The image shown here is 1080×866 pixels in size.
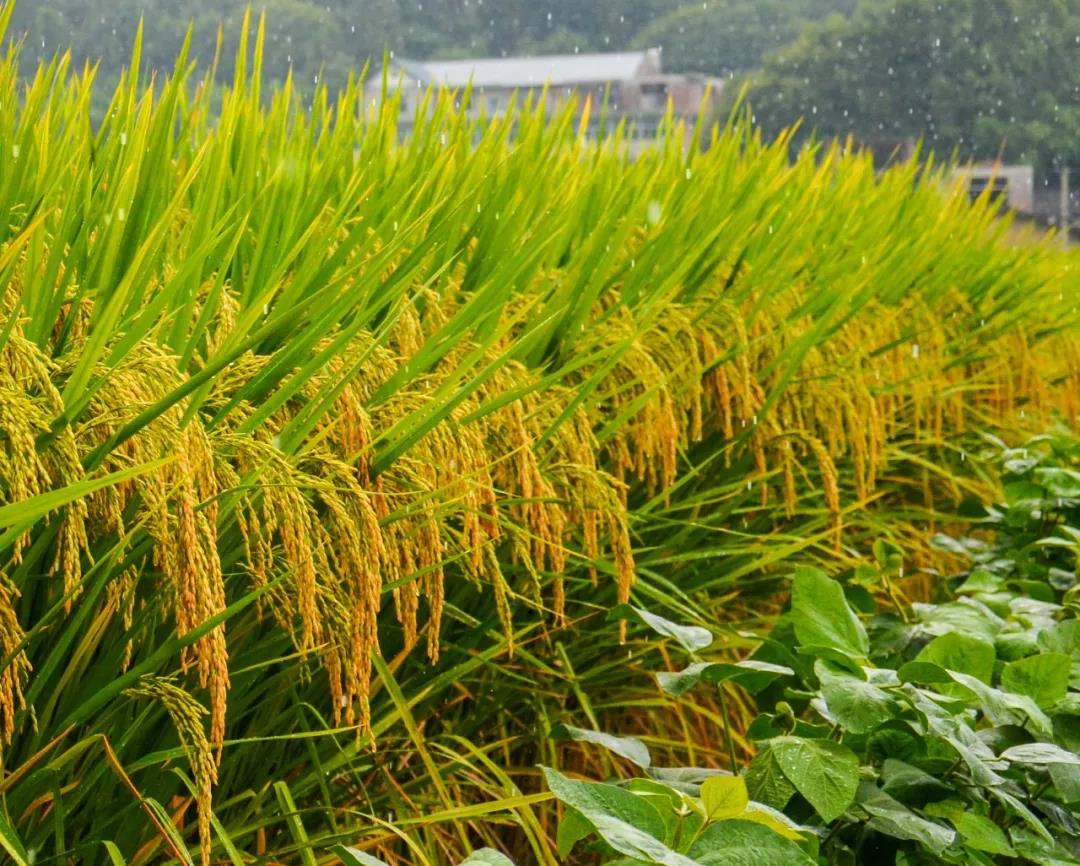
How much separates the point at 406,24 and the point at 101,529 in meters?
45.5

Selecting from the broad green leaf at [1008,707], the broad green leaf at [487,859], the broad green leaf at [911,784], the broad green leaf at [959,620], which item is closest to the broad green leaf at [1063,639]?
the broad green leaf at [959,620]

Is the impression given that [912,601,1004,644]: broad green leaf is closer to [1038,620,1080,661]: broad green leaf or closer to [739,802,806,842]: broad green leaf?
[1038,620,1080,661]: broad green leaf

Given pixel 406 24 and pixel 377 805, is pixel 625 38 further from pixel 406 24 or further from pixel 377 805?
pixel 377 805

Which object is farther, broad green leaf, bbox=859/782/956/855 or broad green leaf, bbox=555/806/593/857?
broad green leaf, bbox=859/782/956/855

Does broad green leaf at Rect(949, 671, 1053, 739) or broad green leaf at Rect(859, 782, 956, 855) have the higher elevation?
broad green leaf at Rect(949, 671, 1053, 739)

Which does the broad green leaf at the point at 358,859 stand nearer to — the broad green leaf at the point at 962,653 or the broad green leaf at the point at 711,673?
the broad green leaf at the point at 711,673

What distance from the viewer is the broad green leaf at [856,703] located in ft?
4.10

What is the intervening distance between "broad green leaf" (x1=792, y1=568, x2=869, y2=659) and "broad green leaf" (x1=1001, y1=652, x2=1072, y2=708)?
138 mm

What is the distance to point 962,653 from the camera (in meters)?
1.42

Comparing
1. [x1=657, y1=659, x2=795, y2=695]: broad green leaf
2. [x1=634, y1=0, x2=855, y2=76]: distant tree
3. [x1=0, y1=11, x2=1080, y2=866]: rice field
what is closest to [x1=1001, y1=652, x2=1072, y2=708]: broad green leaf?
[x1=657, y1=659, x2=795, y2=695]: broad green leaf

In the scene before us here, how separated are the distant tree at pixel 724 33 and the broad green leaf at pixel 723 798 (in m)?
37.1

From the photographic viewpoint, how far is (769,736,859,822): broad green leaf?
1.16 m

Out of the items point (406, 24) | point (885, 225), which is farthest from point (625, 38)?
point (885, 225)

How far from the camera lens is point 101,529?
114 cm
